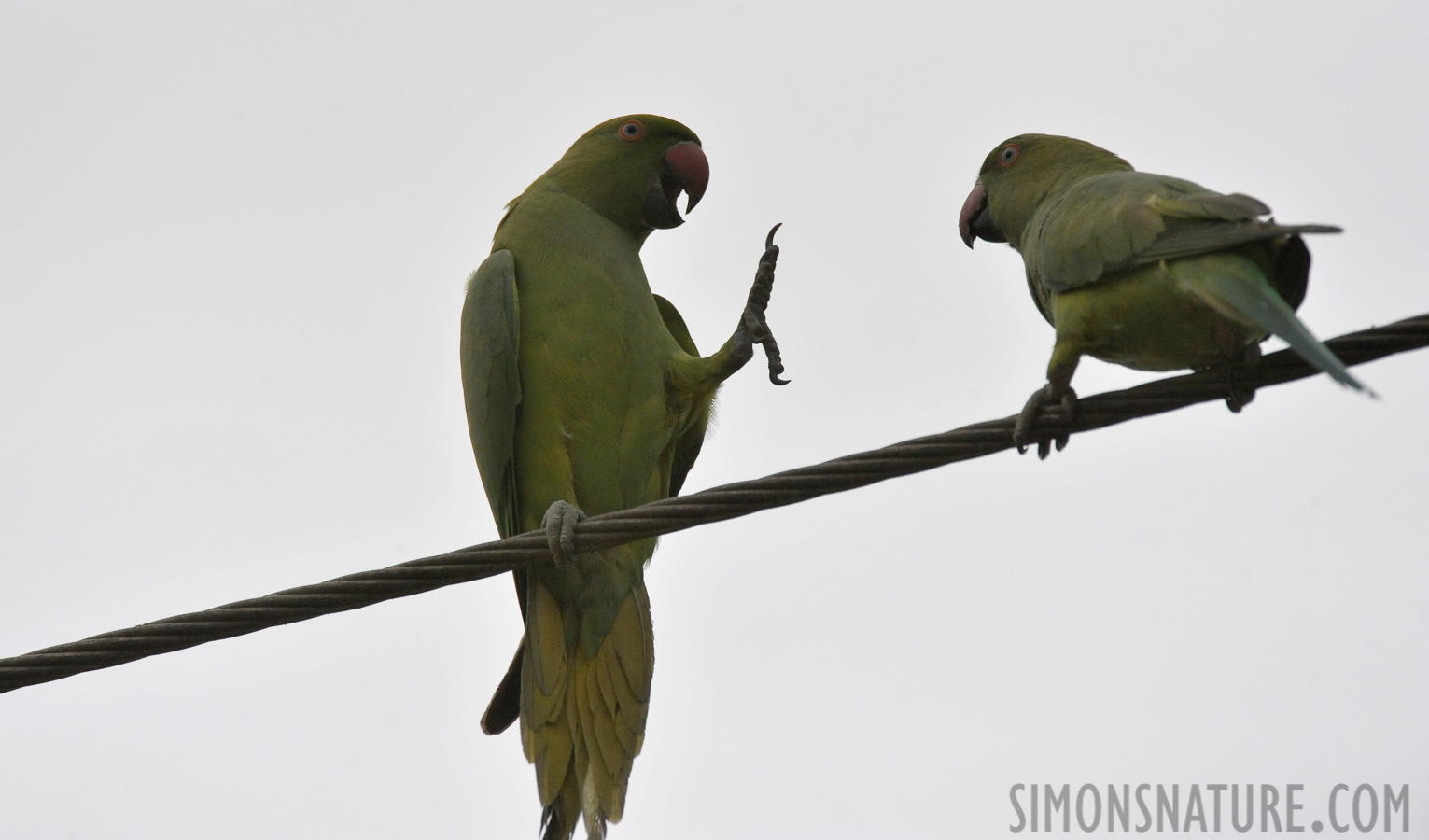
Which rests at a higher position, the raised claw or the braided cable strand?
the raised claw

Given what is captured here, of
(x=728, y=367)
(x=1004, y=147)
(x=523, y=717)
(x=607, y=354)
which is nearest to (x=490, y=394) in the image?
(x=607, y=354)

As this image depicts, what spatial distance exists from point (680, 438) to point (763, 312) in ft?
2.80

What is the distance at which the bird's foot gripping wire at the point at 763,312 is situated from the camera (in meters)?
4.79

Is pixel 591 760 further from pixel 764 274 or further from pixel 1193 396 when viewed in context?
pixel 1193 396

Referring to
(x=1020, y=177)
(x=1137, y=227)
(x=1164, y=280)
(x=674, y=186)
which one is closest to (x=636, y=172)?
(x=674, y=186)

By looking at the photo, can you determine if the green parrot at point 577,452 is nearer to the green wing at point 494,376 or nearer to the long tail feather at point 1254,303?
the green wing at point 494,376

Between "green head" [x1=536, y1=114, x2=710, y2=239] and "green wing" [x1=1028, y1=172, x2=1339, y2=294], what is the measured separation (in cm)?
199

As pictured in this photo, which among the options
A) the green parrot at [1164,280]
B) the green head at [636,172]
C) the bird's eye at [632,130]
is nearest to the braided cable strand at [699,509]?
the green parrot at [1164,280]

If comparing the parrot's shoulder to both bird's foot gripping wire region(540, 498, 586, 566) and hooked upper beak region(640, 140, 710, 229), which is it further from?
hooked upper beak region(640, 140, 710, 229)

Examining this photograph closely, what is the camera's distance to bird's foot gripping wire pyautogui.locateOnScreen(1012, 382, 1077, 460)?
3375 mm

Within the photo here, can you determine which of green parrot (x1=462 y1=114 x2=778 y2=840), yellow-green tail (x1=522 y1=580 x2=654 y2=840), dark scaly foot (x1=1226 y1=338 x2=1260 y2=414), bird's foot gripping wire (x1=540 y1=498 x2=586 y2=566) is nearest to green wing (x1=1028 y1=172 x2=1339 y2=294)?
dark scaly foot (x1=1226 y1=338 x2=1260 y2=414)

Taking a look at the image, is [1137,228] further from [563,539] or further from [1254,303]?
[563,539]

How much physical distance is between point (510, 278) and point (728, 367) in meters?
0.95

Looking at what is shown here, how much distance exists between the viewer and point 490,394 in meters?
4.87
